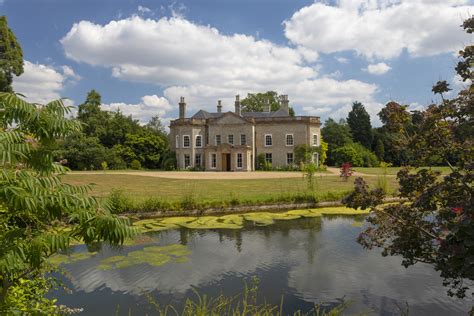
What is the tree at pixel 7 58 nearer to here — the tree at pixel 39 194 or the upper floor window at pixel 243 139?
the upper floor window at pixel 243 139

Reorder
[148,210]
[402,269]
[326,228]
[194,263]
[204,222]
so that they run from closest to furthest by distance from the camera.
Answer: [402,269]
[194,263]
[326,228]
[204,222]
[148,210]

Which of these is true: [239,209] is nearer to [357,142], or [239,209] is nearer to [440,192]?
[440,192]

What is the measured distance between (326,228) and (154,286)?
22.5ft

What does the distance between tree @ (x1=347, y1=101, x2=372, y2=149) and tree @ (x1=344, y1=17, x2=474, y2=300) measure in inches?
2229

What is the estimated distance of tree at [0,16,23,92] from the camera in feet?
106

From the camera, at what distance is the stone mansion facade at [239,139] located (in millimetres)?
40812

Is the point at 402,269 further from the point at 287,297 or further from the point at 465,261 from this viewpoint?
the point at 465,261

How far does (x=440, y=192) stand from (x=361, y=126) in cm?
5785

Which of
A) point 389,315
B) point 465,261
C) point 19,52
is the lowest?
point 389,315

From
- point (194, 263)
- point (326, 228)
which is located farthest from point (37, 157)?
point (326, 228)

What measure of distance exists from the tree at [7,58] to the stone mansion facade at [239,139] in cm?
1728

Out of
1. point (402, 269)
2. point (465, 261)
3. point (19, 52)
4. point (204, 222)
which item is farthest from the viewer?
point (19, 52)

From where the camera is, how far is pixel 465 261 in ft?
10.8

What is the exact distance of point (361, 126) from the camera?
5906cm
